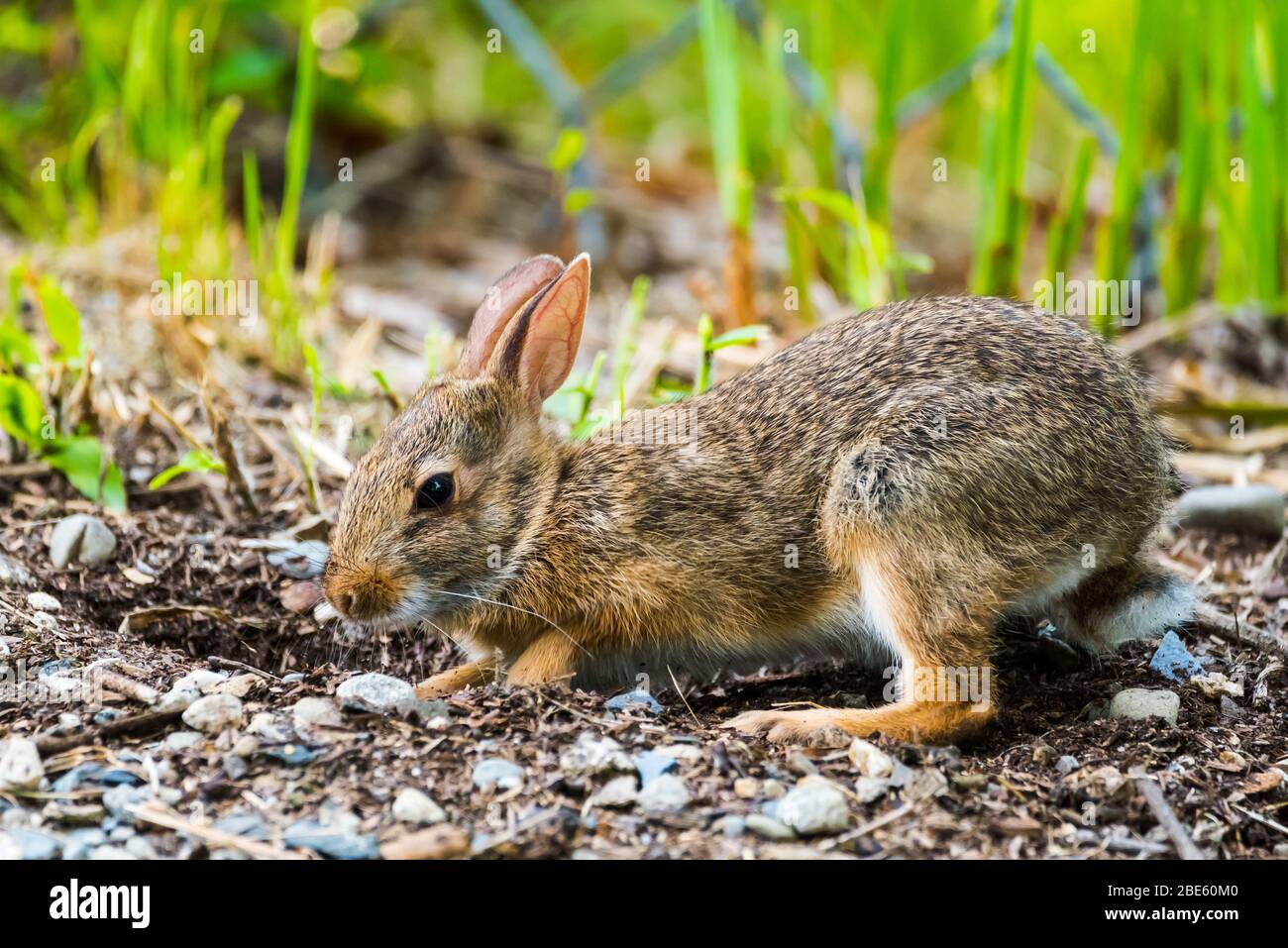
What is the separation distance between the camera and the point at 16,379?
19.2ft

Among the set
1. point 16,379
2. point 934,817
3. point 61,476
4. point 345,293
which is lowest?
point 934,817

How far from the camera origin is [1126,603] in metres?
5.27

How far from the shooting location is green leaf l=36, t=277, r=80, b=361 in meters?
6.03

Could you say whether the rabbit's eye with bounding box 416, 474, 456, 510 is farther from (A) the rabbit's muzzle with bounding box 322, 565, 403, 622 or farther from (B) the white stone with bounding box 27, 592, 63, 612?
(B) the white stone with bounding box 27, 592, 63, 612

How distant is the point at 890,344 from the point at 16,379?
3.41 metres

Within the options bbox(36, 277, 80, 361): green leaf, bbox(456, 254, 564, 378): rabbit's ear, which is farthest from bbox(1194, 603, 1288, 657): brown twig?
bbox(36, 277, 80, 361): green leaf

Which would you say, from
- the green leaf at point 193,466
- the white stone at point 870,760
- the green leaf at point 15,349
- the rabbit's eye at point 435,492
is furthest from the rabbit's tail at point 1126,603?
the green leaf at point 15,349

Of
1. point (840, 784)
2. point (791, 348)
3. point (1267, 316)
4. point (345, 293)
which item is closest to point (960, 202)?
point (1267, 316)

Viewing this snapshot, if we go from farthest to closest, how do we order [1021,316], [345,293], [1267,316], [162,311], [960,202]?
[960,202] → [345,293] → [1267,316] → [162,311] → [1021,316]

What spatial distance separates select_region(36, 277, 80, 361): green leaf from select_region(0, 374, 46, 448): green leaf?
0.78ft

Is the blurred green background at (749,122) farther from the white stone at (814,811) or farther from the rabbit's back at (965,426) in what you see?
the white stone at (814,811)

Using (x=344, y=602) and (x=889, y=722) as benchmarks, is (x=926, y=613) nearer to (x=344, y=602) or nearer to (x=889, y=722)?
(x=889, y=722)

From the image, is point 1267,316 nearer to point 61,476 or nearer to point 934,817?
point 934,817

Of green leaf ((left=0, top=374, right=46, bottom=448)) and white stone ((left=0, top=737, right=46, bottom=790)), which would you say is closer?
white stone ((left=0, top=737, right=46, bottom=790))
